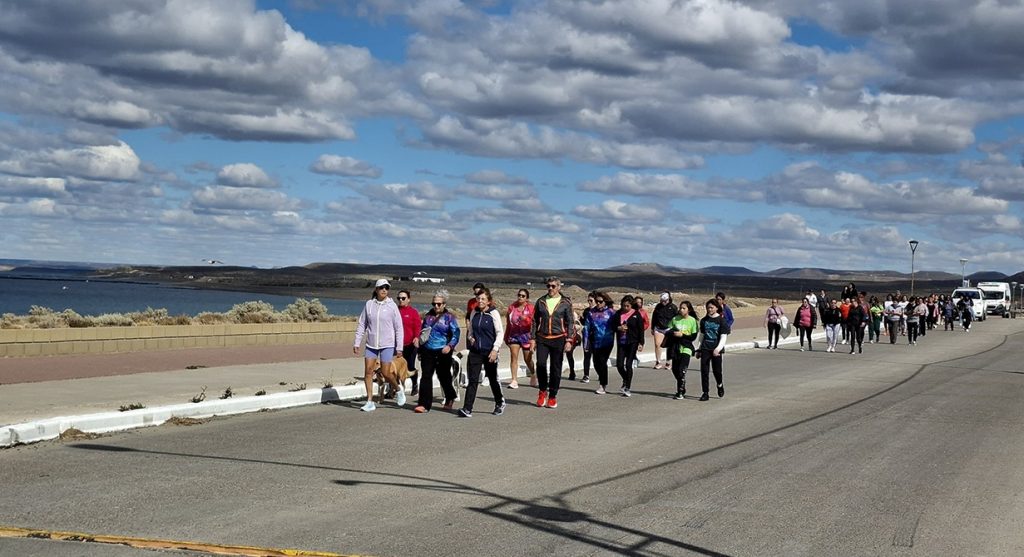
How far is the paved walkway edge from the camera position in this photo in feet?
38.5

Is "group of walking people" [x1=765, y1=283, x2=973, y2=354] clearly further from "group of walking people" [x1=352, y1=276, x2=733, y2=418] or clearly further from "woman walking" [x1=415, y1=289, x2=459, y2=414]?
"woman walking" [x1=415, y1=289, x2=459, y2=414]

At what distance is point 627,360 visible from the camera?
59.9 feet

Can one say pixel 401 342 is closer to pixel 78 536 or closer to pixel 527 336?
pixel 527 336

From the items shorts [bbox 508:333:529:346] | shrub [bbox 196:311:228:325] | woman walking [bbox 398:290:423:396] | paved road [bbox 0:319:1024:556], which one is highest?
woman walking [bbox 398:290:423:396]

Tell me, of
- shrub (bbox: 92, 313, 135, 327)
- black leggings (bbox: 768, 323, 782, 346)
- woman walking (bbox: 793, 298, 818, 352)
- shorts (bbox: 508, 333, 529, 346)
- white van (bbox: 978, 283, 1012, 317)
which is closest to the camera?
shorts (bbox: 508, 333, 529, 346)

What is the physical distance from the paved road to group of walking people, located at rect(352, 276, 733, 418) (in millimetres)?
517

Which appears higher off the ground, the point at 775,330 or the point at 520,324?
the point at 520,324

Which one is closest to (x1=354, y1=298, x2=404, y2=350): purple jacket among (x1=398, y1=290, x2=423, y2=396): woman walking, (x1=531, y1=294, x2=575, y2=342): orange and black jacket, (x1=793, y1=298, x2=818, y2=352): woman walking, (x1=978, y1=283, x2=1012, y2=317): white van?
(x1=398, y1=290, x2=423, y2=396): woman walking

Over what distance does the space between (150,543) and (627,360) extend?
11.8 metres

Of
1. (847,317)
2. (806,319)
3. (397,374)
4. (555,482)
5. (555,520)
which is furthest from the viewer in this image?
(806,319)

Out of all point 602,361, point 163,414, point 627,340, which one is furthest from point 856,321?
point 163,414

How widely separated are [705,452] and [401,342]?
4880 millimetres

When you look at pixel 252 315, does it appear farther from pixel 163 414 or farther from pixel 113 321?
pixel 163 414

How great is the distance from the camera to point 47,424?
11961mm
